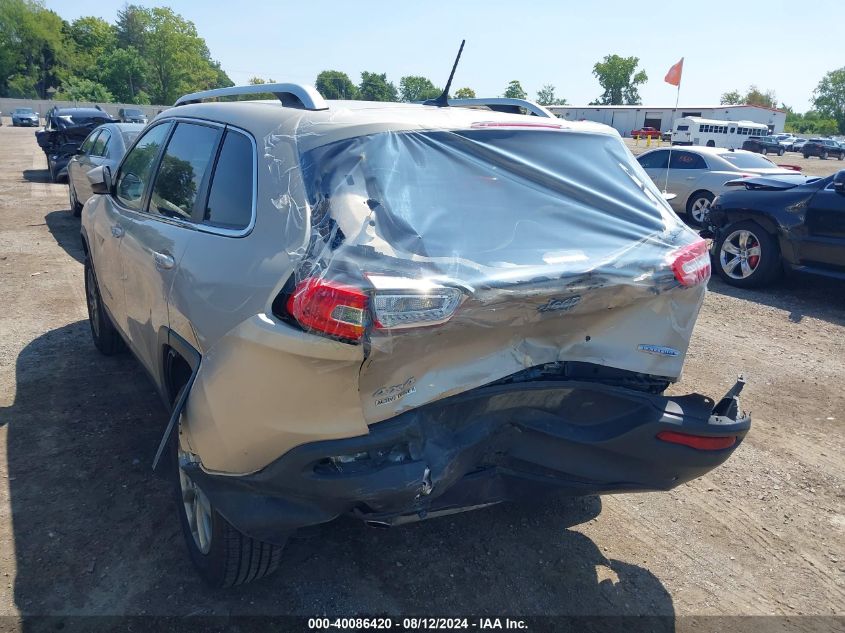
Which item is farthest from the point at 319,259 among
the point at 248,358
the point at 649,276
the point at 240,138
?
the point at 649,276

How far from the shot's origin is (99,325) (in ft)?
16.3

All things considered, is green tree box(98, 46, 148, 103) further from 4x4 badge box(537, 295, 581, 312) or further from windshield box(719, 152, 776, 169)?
4x4 badge box(537, 295, 581, 312)

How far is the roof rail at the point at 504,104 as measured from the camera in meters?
3.72

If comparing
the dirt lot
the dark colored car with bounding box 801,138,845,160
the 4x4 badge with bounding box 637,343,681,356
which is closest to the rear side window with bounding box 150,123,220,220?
the dirt lot

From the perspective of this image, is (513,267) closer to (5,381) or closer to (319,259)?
(319,259)

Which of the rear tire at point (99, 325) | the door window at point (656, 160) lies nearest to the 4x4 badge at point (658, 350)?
the rear tire at point (99, 325)

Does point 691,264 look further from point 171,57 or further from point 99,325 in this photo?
point 171,57

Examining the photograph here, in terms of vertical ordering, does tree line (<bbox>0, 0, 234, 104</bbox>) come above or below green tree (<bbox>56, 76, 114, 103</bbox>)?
above

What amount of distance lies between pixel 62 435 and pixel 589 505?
311 cm

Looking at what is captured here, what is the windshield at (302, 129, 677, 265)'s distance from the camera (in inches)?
87.9

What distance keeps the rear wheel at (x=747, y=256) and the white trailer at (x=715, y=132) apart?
4820 centimetres

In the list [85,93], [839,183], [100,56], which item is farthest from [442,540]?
[100,56]

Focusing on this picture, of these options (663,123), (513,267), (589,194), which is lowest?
(513,267)

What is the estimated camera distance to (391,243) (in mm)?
2143
